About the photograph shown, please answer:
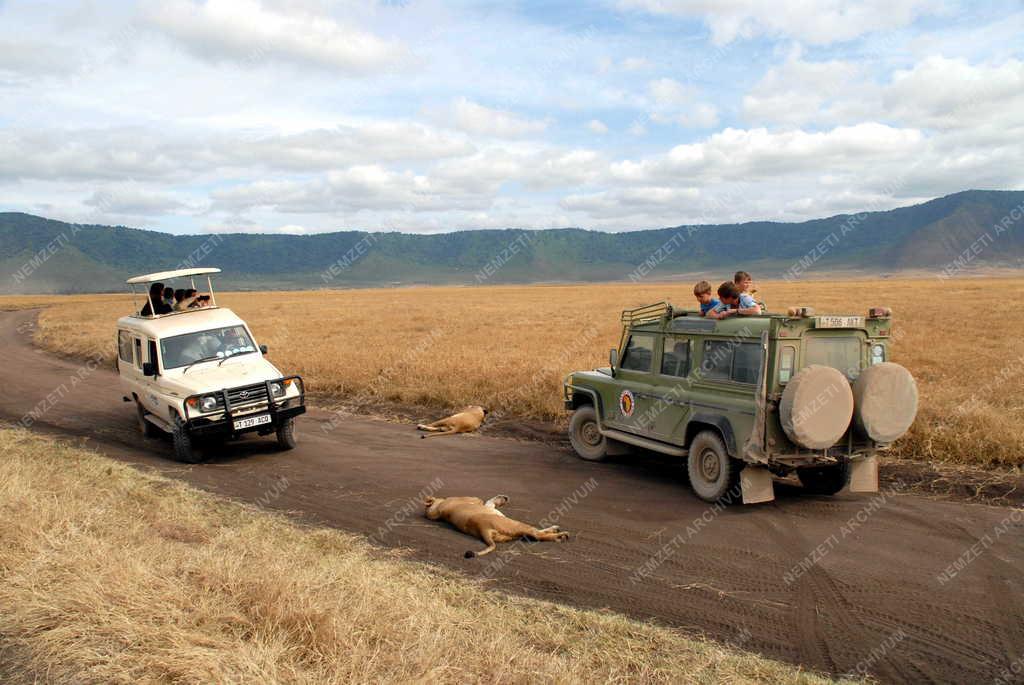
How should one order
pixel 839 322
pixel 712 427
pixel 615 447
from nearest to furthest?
pixel 839 322, pixel 712 427, pixel 615 447

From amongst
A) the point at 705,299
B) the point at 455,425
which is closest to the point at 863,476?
the point at 705,299

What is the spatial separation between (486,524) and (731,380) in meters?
3.12


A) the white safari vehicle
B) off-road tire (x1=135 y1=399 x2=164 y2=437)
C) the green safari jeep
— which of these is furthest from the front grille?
the green safari jeep

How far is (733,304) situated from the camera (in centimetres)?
927

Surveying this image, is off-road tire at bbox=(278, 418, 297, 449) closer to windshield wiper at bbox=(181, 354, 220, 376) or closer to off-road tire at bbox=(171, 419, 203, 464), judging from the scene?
off-road tire at bbox=(171, 419, 203, 464)

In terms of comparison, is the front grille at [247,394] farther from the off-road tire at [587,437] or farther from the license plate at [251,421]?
the off-road tire at [587,437]

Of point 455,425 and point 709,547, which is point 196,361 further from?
point 709,547

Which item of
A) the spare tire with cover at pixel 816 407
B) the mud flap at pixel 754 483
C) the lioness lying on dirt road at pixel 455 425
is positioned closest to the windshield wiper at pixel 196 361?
the lioness lying on dirt road at pixel 455 425

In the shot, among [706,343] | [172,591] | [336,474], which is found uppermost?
[706,343]

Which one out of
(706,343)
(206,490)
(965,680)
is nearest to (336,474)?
(206,490)

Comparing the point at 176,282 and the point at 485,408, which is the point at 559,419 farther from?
the point at 176,282

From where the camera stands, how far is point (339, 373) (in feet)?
60.3

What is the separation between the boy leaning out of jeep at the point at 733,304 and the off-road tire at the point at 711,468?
1390 millimetres

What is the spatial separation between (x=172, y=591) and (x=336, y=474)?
18.2 ft
